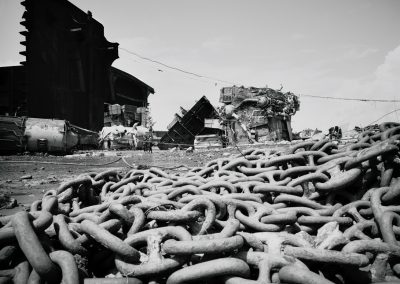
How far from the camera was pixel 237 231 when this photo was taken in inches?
61.4

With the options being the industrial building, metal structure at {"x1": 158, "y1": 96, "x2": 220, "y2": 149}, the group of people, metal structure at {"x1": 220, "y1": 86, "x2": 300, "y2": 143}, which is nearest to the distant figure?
metal structure at {"x1": 220, "y1": 86, "x2": 300, "y2": 143}

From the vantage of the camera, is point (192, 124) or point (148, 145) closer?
point (148, 145)

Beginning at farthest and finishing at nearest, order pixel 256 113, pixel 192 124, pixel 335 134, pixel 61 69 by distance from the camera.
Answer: pixel 192 124 < pixel 256 113 < pixel 61 69 < pixel 335 134

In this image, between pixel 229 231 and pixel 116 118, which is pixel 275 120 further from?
pixel 229 231

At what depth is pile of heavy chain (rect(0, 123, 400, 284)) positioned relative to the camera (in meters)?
1.14

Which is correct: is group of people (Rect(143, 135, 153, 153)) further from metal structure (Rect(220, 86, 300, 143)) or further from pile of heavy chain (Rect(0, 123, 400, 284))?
pile of heavy chain (Rect(0, 123, 400, 284))

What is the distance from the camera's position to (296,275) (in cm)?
102

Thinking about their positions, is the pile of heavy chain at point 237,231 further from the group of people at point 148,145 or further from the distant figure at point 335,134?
the group of people at point 148,145

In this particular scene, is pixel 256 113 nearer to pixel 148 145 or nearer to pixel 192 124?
pixel 192 124

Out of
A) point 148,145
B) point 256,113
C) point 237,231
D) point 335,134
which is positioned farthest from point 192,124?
point 237,231

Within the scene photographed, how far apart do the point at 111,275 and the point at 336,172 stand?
5.93 feet

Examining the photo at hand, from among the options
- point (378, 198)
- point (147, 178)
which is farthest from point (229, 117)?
point (378, 198)

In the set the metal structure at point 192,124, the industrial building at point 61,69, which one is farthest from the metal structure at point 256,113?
the industrial building at point 61,69

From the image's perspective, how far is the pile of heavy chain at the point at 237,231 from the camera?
114 cm
